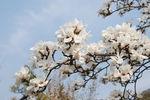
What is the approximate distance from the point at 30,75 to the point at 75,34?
18.4 inches

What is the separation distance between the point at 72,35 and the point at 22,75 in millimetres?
485

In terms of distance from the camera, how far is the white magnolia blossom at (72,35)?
2.92 metres

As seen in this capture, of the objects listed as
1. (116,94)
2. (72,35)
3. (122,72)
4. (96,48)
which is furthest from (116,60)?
(116,94)

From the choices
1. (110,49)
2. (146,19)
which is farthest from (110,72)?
(146,19)

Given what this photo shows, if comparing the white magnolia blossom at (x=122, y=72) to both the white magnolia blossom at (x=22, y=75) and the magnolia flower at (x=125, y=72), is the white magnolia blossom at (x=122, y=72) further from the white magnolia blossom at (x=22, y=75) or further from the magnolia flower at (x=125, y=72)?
the white magnolia blossom at (x=22, y=75)

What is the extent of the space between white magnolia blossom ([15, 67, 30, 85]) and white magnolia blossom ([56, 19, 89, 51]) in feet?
1.09

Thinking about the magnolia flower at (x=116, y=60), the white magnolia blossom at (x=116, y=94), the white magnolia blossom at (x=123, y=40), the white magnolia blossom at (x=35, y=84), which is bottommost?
the white magnolia blossom at (x=35, y=84)

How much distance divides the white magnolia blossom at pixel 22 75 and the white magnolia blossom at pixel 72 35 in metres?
0.33

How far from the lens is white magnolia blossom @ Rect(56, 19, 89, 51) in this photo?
2.92m

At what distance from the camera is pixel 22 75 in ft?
10.1

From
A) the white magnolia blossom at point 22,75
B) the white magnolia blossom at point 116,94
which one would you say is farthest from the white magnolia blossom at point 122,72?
the white magnolia blossom at point 116,94

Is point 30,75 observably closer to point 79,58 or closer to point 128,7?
point 79,58

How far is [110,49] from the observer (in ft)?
10.5

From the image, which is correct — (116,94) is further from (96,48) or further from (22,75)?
(22,75)
